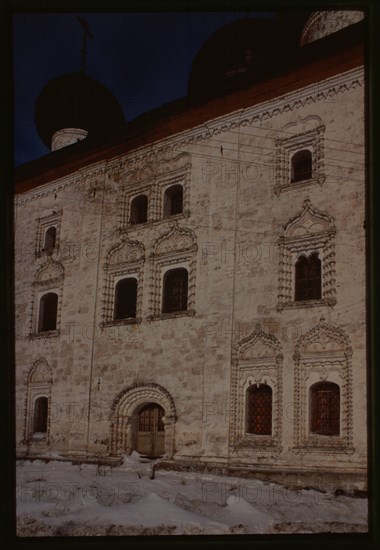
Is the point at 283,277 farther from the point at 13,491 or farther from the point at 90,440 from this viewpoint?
the point at 13,491

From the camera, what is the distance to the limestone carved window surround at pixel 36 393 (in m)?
6.91

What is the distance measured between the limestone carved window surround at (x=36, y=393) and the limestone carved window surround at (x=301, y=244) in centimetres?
Answer: 295

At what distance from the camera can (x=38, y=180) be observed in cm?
732

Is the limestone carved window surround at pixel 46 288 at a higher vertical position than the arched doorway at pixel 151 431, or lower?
higher

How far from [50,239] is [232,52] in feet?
13.8

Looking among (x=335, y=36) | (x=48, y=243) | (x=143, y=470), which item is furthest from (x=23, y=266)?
(x=335, y=36)

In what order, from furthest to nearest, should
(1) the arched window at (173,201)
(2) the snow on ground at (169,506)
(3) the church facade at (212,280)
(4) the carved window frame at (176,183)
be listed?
(1) the arched window at (173,201)
(4) the carved window frame at (176,183)
(3) the church facade at (212,280)
(2) the snow on ground at (169,506)

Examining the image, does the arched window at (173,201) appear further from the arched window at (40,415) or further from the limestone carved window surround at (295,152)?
the arched window at (40,415)

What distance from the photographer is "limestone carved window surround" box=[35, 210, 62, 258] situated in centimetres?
788

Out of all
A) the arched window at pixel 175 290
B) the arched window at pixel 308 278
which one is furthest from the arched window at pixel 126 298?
the arched window at pixel 308 278

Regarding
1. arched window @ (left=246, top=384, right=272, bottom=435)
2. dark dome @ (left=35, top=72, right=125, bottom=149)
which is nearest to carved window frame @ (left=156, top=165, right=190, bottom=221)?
dark dome @ (left=35, top=72, right=125, bottom=149)

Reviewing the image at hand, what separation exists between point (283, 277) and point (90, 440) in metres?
3.03

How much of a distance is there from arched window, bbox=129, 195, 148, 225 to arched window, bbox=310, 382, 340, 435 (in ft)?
10.5

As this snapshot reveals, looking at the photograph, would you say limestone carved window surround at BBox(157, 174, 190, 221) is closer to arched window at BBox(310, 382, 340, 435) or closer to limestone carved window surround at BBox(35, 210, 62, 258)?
limestone carved window surround at BBox(35, 210, 62, 258)
